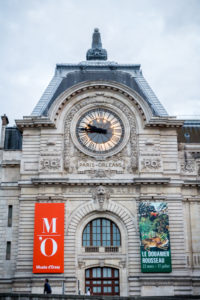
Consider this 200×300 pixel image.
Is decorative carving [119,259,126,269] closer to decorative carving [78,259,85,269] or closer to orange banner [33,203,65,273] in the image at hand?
decorative carving [78,259,85,269]

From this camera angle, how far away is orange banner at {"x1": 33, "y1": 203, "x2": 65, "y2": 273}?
37531mm

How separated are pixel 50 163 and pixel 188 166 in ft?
43.5

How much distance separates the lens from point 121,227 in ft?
130

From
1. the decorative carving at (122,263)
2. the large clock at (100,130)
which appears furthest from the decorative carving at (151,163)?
the decorative carving at (122,263)

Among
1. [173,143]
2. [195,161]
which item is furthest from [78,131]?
[195,161]

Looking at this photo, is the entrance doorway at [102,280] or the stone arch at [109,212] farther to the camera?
the stone arch at [109,212]

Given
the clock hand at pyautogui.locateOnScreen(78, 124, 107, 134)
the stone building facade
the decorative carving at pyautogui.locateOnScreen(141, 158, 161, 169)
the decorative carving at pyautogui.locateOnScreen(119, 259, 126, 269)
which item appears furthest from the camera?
the clock hand at pyautogui.locateOnScreen(78, 124, 107, 134)

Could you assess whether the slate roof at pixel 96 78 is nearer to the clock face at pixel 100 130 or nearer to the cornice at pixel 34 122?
the cornice at pixel 34 122

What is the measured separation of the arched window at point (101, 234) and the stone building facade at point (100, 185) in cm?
9

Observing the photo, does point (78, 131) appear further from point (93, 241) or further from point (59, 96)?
point (93, 241)

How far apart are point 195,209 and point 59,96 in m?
16.8

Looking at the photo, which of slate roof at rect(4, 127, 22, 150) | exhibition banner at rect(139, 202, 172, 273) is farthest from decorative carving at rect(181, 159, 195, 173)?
slate roof at rect(4, 127, 22, 150)

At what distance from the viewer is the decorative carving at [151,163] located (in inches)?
1603

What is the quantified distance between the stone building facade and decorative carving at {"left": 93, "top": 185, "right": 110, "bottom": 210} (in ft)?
0.30
